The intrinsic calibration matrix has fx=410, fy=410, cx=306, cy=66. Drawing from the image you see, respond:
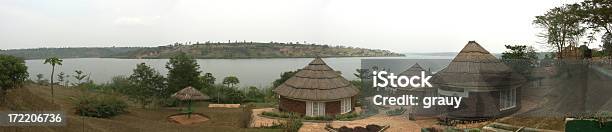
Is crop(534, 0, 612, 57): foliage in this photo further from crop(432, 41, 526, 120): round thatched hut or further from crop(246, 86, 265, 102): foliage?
crop(246, 86, 265, 102): foliage

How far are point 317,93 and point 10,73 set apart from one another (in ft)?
37.4

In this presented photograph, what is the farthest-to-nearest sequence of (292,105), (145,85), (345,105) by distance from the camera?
(145,85) < (345,105) < (292,105)

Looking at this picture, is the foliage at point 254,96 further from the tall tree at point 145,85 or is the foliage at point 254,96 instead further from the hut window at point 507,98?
the hut window at point 507,98

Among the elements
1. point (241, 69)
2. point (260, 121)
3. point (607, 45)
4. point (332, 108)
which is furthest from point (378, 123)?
point (241, 69)

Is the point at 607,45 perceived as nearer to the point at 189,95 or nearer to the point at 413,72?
the point at 413,72

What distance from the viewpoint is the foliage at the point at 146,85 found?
78.1 ft

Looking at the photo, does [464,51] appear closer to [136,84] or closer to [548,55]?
[548,55]

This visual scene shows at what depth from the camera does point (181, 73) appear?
2539 cm

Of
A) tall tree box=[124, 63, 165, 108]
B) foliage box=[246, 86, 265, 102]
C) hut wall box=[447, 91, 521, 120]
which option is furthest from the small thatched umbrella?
hut wall box=[447, 91, 521, 120]

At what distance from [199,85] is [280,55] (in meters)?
60.6

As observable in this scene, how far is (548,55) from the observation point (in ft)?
76.6

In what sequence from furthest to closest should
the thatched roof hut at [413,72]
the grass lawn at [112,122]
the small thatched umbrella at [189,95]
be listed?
1. the small thatched umbrella at [189,95]
2. the grass lawn at [112,122]
3. the thatched roof hut at [413,72]

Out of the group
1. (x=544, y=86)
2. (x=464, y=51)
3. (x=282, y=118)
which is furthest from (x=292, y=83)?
(x=544, y=86)

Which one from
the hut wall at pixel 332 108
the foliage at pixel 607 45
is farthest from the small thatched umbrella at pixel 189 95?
the foliage at pixel 607 45
